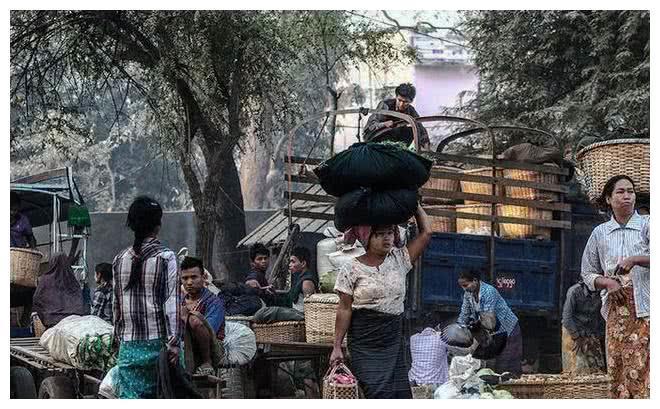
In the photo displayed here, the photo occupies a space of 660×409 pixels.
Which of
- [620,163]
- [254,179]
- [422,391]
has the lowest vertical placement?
[422,391]

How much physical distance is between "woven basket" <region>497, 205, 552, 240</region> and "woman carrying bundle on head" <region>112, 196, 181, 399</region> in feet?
16.2

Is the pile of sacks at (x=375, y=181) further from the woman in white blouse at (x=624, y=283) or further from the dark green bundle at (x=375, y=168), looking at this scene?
the woman in white blouse at (x=624, y=283)

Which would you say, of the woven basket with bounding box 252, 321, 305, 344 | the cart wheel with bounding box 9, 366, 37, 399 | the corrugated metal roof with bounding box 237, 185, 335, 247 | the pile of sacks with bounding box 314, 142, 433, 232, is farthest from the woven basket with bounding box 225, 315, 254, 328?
the pile of sacks with bounding box 314, 142, 433, 232

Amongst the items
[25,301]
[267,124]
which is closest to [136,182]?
[267,124]

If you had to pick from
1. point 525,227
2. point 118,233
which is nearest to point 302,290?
point 525,227

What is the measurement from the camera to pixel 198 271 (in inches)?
333

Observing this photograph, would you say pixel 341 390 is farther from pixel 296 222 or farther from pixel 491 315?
pixel 296 222

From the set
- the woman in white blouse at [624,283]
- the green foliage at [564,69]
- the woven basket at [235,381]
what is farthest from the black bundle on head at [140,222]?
the green foliage at [564,69]

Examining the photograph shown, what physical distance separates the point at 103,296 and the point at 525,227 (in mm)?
3955

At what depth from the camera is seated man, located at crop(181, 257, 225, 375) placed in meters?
7.70

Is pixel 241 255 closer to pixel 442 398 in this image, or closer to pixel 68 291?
pixel 68 291

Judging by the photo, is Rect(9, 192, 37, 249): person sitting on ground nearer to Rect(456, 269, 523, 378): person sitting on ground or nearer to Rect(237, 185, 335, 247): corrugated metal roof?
Rect(237, 185, 335, 247): corrugated metal roof

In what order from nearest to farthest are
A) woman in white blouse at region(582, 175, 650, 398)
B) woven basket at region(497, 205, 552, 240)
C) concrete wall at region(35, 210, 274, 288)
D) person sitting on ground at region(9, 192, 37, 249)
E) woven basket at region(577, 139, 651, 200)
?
woman in white blouse at region(582, 175, 650, 398) → woven basket at region(577, 139, 651, 200) → woven basket at region(497, 205, 552, 240) → person sitting on ground at region(9, 192, 37, 249) → concrete wall at region(35, 210, 274, 288)

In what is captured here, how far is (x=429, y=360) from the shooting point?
390 inches
